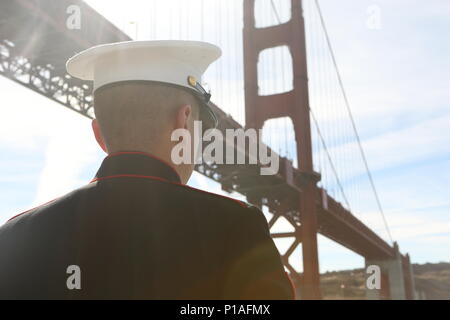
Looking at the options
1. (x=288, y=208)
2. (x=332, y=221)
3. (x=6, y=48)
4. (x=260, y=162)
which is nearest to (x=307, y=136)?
(x=260, y=162)

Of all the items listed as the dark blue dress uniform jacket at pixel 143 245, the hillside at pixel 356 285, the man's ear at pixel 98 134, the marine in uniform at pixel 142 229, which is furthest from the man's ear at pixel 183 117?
the hillside at pixel 356 285

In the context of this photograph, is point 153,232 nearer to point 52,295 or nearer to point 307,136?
point 52,295

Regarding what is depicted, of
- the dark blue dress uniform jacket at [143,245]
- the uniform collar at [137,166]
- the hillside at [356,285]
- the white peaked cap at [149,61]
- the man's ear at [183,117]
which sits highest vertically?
the hillside at [356,285]

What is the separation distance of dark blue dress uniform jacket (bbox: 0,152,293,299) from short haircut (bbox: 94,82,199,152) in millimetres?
45

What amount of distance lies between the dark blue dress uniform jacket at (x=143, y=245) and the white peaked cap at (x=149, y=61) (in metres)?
0.24

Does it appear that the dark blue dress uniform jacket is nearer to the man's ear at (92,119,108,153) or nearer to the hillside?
the man's ear at (92,119,108,153)

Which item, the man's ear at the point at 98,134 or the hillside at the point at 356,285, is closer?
the man's ear at the point at 98,134

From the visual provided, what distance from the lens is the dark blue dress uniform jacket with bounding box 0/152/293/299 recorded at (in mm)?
1124

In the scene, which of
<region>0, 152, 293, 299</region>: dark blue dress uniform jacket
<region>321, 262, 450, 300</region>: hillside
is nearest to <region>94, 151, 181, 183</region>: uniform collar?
<region>0, 152, 293, 299</region>: dark blue dress uniform jacket

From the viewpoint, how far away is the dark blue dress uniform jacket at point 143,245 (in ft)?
3.69

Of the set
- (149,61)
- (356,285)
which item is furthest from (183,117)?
(356,285)

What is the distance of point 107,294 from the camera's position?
113cm

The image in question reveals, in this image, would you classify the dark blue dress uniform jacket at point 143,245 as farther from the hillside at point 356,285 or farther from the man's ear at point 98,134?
the hillside at point 356,285

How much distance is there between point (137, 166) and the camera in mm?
1239
